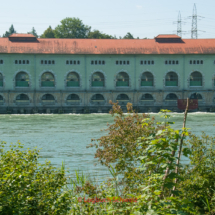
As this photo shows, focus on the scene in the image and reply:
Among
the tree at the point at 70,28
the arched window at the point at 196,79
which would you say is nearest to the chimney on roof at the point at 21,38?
the arched window at the point at 196,79

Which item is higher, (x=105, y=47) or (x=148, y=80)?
(x=105, y=47)

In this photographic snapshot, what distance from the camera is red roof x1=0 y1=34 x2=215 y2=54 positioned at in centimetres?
4416

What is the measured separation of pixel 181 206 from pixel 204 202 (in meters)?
2.11

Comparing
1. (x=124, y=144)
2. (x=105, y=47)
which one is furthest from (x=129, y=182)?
(x=105, y=47)

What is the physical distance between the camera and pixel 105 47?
4569 cm

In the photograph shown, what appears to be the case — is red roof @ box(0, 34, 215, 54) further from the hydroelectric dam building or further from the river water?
the river water

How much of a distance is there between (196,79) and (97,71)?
12.4 m

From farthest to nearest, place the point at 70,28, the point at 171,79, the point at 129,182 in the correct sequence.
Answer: the point at 70,28 < the point at 171,79 < the point at 129,182

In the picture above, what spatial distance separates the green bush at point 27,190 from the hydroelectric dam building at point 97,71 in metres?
36.4

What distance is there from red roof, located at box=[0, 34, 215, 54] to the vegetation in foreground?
1435 inches

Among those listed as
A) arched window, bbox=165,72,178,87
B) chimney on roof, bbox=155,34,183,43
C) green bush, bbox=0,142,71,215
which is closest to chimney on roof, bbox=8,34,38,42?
chimney on roof, bbox=155,34,183,43

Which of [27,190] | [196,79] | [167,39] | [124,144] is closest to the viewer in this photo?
Answer: [27,190]

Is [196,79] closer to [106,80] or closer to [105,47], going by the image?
[106,80]

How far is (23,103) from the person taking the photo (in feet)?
146
